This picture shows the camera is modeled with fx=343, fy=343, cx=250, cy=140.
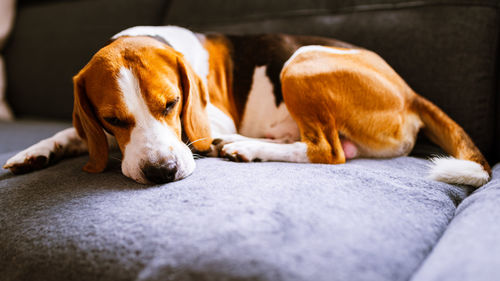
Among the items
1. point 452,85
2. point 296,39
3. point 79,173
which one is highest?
point 296,39

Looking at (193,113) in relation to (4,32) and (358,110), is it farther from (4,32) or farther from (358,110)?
(4,32)

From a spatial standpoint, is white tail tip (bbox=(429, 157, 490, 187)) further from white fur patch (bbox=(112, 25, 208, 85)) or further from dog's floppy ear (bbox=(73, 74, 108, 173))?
dog's floppy ear (bbox=(73, 74, 108, 173))

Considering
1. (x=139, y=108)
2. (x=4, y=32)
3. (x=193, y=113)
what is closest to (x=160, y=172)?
(x=139, y=108)

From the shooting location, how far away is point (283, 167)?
131 centimetres

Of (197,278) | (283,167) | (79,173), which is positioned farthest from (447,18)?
(79,173)

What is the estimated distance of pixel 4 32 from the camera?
2.94 meters

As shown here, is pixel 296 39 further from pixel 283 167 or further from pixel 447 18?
pixel 283 167

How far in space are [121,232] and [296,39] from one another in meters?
1.40

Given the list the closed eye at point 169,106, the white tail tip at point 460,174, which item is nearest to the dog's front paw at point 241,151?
the closed eye at point 169,106

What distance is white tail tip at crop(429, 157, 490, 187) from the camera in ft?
4.13

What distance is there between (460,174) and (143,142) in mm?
1162

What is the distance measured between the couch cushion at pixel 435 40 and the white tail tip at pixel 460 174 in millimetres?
516

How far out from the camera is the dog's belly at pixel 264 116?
180cm

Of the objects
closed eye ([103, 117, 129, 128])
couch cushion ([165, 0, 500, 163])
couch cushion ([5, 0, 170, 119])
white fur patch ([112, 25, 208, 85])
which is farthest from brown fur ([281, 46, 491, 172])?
couch cushion ([5, 0, 170, 119])
